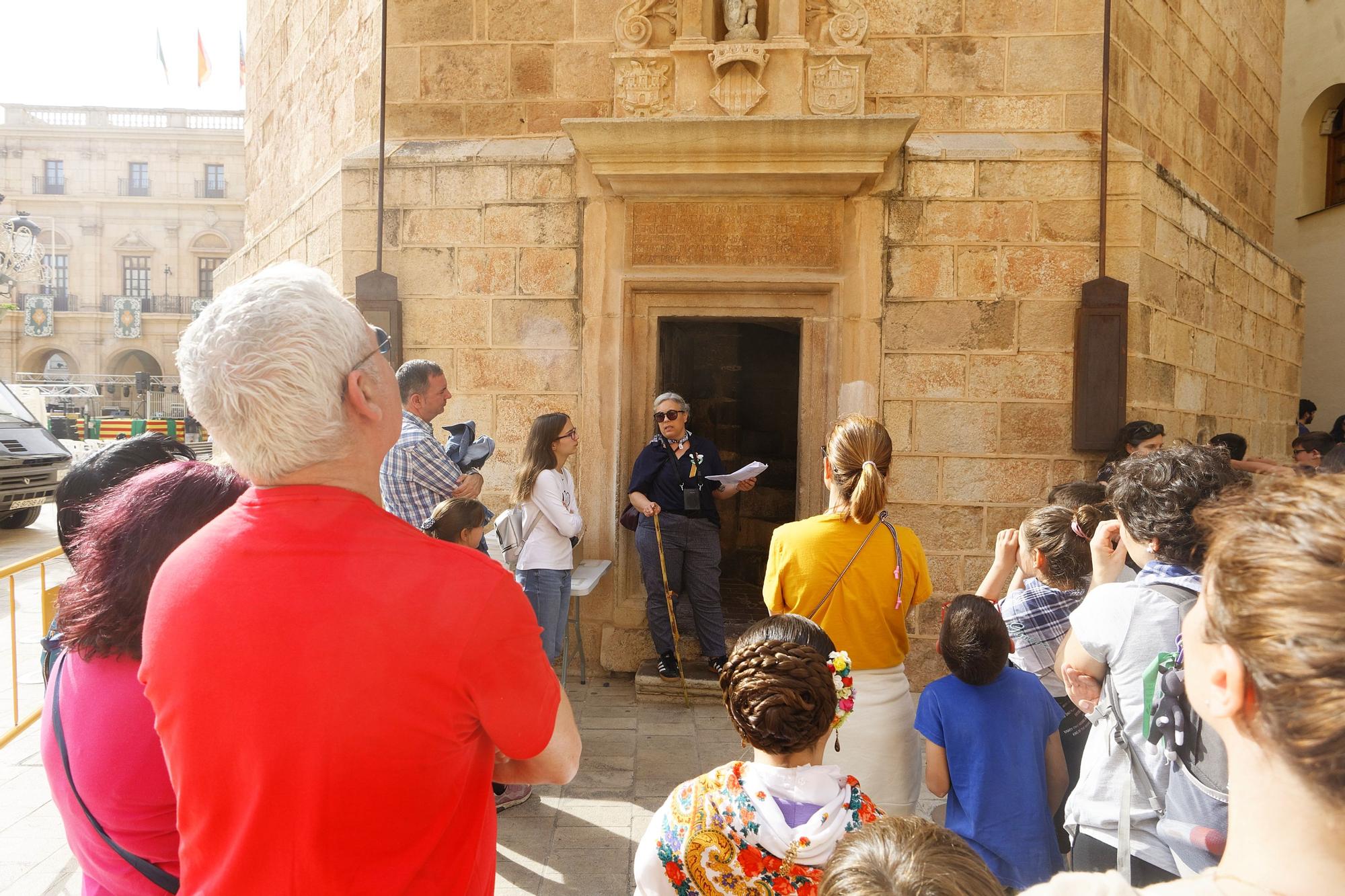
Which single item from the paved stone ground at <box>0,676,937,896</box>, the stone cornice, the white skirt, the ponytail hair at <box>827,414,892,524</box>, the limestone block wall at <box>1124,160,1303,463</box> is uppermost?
the stone cornice

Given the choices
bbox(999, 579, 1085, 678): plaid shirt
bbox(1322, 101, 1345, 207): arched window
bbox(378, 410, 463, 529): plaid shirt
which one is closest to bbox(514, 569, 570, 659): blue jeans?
bbox(378, 410, 463, 529): plaid shirt

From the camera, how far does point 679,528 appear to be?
16.2 feet

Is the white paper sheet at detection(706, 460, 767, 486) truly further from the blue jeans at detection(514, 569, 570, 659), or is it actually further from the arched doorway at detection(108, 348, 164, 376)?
the arched doorway at detection(108, 348, 164, 376)

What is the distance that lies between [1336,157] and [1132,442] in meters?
11.0

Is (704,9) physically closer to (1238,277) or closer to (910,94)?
(910,94)

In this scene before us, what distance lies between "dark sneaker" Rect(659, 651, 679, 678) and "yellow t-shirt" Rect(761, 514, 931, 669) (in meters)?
2.42

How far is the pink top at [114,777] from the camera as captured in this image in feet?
4.73

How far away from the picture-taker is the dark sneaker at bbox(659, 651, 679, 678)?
492 cm

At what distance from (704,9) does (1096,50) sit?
2355 millimetres

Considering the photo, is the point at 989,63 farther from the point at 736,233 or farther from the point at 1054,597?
the point at 1054,597

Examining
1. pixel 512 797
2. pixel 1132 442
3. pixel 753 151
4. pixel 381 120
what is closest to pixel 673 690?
pixel 512 797

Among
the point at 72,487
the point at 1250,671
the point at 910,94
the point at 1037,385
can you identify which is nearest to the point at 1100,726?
the point at 1250,671

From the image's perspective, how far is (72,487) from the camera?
1944 mm

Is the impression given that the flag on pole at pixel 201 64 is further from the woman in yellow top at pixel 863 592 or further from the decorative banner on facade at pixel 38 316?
the woman in yellow top at pixel 863 592
